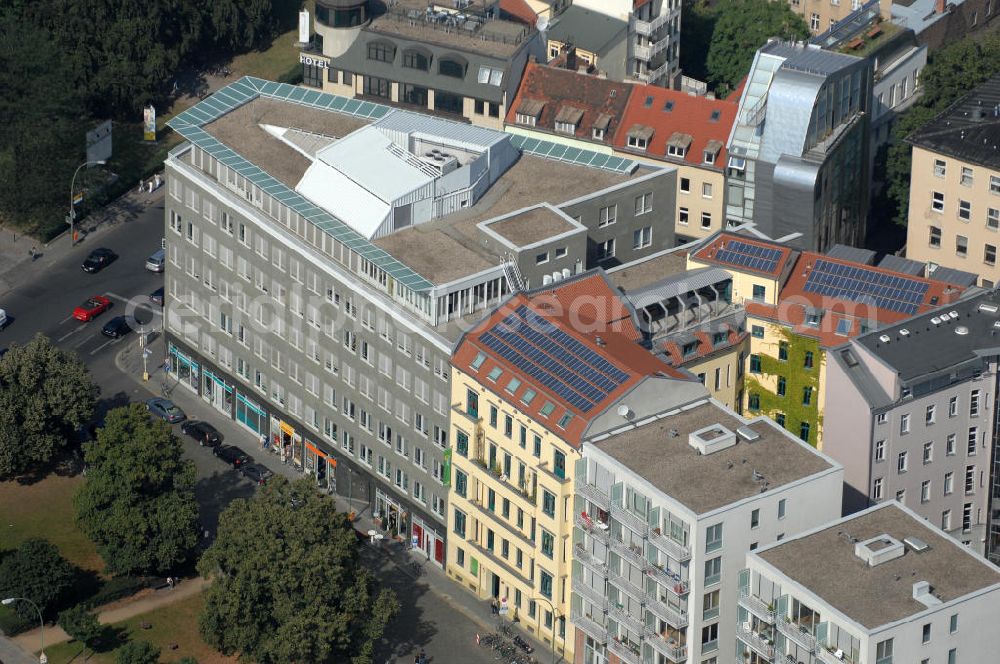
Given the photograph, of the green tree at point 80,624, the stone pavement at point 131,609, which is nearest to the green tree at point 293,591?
the green tree at point 80,624

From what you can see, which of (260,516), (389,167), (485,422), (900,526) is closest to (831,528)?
(900,526)

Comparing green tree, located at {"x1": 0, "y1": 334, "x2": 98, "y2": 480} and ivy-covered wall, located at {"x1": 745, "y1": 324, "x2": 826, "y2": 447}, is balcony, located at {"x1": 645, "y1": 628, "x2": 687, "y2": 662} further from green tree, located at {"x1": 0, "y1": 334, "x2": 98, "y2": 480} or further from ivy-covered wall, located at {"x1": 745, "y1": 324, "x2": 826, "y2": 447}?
green tree, located at {"x1": 0, "y1": 334, "x2": 98, "y2": 480}

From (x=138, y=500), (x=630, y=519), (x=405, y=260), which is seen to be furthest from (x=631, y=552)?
(x=138, y=500)

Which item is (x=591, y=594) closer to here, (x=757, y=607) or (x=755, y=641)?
(x=755, y=641)

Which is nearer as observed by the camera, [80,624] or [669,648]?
[669,648]

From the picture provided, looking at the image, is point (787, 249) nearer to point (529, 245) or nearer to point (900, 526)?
point (529, 245)

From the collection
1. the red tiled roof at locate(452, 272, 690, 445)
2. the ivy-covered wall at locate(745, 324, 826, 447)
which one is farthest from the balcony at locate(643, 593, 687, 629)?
the ivy-covered wall at locate(745, 324, 826, 447)
